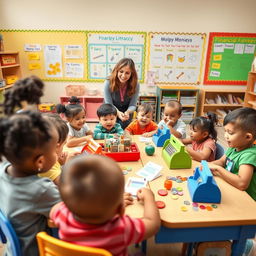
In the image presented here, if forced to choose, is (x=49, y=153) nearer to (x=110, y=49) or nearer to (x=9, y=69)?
(x=110, y=49)

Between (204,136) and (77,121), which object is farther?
(77,121)

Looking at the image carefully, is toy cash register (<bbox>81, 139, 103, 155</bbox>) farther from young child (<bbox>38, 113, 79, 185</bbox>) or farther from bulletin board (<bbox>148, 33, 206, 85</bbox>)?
bulletin board (<bbox>148, 33, 206, 85</bbox>)

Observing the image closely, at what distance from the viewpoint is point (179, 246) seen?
1655mm

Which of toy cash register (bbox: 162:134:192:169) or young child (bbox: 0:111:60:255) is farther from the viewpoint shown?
toy cash register (bbox: 162:134:192:169)

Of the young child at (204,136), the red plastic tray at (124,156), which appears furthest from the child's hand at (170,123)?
the red plastic tray at (124,156)

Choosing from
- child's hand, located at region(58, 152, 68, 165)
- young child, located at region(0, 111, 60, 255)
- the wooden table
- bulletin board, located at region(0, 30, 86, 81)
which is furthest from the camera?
bulletin board, located at region(0, 30, 86, 81)

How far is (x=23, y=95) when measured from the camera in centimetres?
84

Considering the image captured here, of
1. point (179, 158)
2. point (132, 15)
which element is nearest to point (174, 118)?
point (179, 158)

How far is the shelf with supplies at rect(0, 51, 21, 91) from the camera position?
3865mm

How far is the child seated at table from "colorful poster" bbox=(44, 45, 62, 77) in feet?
12.9

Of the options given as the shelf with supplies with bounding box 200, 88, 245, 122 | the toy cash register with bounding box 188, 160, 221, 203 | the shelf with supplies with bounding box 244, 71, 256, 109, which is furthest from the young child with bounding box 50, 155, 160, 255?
the shelf with supplies with bounding box 244, 71, 256, 109

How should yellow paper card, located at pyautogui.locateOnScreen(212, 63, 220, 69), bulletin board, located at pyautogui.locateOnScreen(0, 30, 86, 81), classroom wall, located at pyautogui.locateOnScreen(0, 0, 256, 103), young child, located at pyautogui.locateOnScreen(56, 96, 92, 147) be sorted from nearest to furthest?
young child, located at pyautogui.locateOnScreen(56, 96, 92, 147)
classroom wall, located at pyautogui.locateOnScreen(0, 0, 256, 103)
bulletin board, located at pyautogui.locateOnScreen(0, 30, 86, 81)
yellow paper card, located at pyautogui.locateOnScreen(212, 63, 220, 69)

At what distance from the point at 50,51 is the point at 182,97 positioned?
280cm

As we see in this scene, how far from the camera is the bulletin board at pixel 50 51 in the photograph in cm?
433
